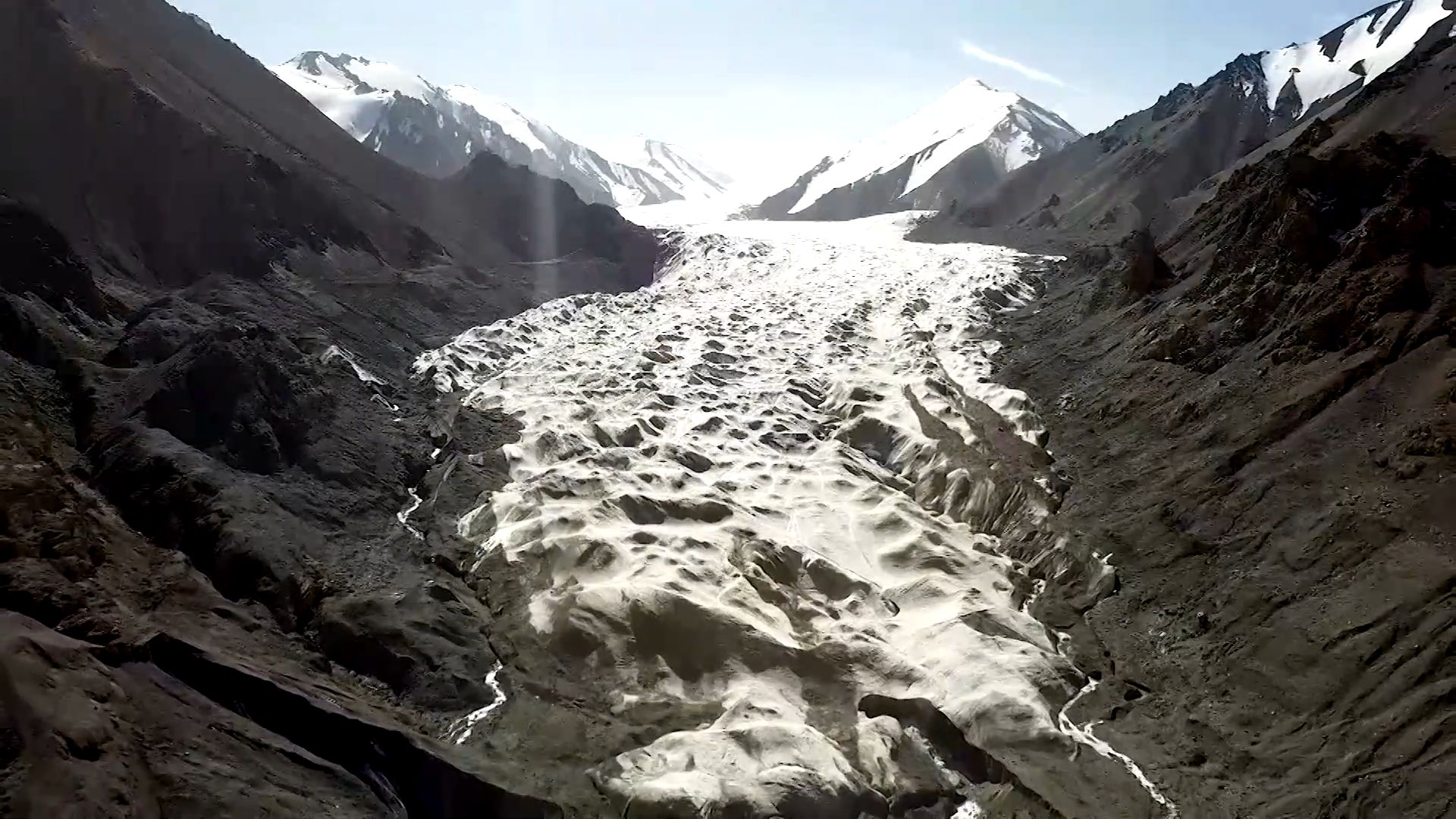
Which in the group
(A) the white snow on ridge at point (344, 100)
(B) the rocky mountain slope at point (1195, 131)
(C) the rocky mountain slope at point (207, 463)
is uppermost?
(B) the rocky mountain slope at point (1195, 131)

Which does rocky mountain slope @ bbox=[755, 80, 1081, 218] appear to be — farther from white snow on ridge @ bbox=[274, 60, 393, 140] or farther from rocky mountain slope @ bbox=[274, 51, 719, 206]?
white snow on ridge @ bbox=[274, 60, 393, 140]

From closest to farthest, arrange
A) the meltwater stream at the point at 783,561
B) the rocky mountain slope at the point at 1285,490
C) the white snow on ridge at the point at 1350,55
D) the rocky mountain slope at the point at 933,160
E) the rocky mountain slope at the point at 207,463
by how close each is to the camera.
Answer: the rocky mountain slope at the point at 207,463, the rocky mountain slope at the point at 1285,490, the meltwater stream at the point at 783,561, the white snow on ridge at the point at 1350,55, the rocky mountain slope at the point at 933,160

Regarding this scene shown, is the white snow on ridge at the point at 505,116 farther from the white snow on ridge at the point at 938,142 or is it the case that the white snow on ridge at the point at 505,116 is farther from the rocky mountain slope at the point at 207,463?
the rocky mountain slope at the point at 207,463

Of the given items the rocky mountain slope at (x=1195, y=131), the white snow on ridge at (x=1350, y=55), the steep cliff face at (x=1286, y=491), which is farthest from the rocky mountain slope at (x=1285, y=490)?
the white snow on ridge at (x=1350, y=55)

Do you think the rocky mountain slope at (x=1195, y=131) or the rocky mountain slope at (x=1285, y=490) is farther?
the rocky mountain slope at (x=1195, y=131)

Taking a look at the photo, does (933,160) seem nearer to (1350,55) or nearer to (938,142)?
(938,142)

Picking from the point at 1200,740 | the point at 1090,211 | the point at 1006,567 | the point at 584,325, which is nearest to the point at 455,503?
the point at 1006,567

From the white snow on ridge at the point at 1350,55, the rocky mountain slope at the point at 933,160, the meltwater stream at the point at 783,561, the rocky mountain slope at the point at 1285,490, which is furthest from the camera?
the rocky mountain slope at the point at 933,160
